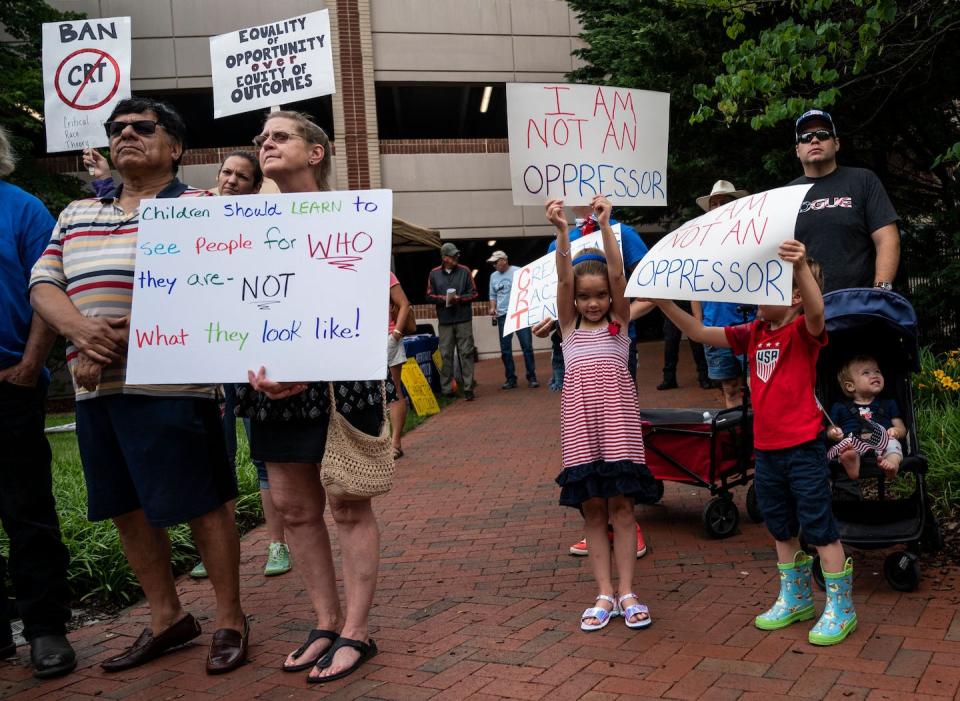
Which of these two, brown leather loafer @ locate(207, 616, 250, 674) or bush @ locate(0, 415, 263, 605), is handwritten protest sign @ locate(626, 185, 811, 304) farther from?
bush @ locate(0, 415, 263, 605)

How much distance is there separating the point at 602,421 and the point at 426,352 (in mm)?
9621

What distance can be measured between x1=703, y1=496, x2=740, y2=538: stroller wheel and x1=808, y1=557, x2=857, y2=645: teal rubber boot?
1510 mm

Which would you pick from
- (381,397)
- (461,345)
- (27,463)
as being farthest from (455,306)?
(381,397)

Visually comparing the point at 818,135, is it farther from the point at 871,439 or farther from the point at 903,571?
the point at 903,571

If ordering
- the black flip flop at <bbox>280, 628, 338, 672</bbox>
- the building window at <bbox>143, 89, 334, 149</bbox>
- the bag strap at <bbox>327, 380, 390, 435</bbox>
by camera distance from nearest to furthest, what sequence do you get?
the bag strap at <bbox>327, 380, 390, 435</bbox> < the black flip flop at <bbox>280, 628, 338, 672</bbox> < the building window at <bbox>143, 89, 334, 149</bbox>

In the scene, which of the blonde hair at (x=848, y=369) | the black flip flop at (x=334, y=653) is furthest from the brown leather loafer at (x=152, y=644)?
the blonde hair at (x=848, y=369)

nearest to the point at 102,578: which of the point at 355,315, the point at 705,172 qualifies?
the point at 355,315

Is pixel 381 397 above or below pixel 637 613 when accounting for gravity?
above

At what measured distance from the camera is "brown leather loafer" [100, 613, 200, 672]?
370 centimetres

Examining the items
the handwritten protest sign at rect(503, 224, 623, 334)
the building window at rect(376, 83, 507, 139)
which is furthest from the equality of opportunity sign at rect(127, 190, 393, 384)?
the building window at rect(376, 83, 507, 139)

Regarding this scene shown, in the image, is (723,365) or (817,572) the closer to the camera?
(817,572)

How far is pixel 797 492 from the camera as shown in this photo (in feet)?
11.6

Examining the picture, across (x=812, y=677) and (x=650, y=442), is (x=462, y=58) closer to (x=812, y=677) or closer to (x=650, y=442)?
(x=650, y=442)

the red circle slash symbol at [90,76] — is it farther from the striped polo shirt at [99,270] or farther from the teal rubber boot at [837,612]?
the teal rubber boot at [837,612]
